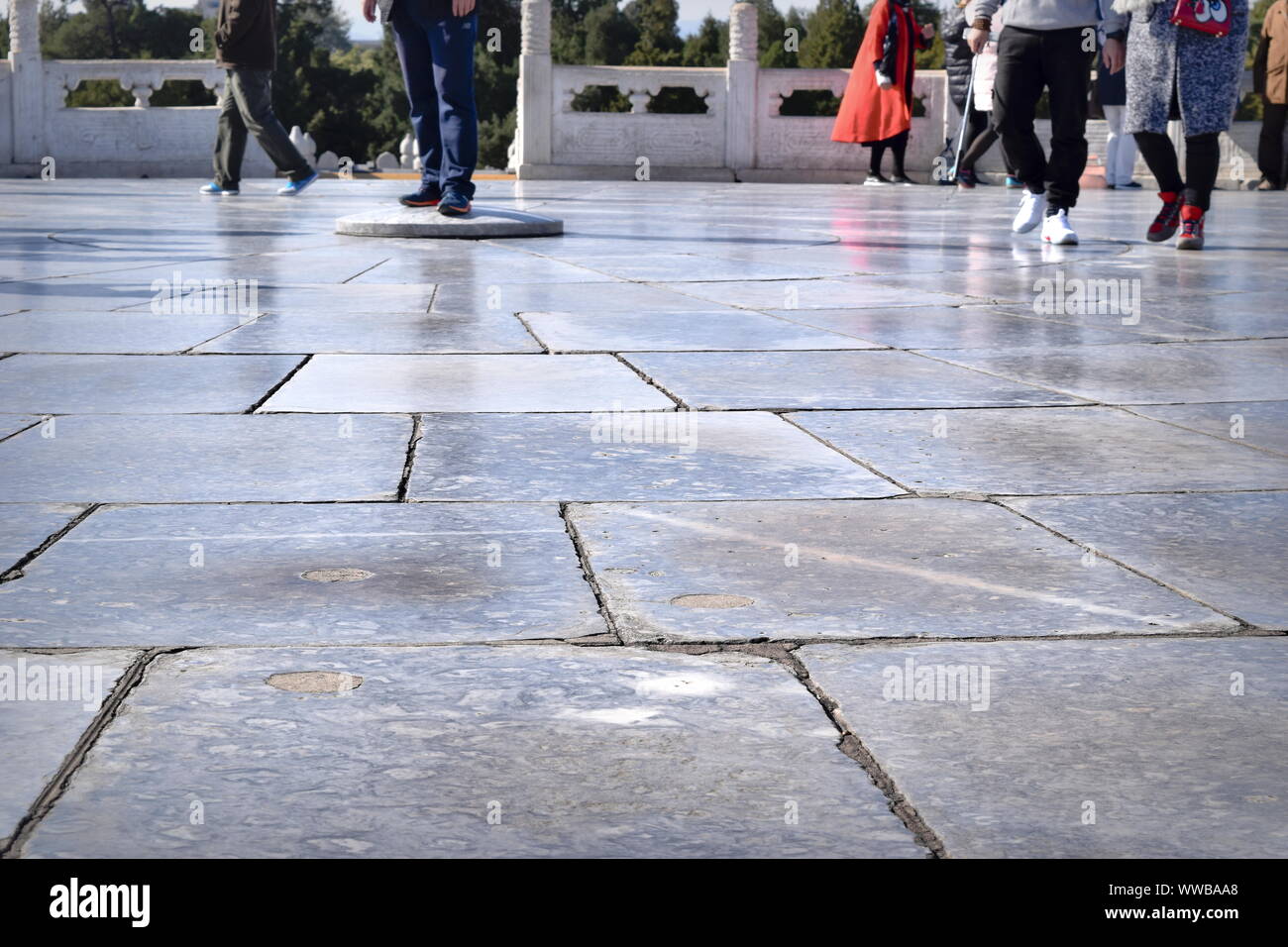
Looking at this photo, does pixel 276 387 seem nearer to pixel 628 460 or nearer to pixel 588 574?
pixel 628 460

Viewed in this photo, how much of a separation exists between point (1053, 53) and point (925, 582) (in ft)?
20.3

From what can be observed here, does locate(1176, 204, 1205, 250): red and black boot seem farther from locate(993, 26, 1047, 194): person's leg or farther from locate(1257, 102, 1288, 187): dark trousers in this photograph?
locate(1257, 102, 1288, 187): dark trousers

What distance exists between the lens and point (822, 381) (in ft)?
14.1

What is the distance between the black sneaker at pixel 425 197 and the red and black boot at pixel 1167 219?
3.83 m

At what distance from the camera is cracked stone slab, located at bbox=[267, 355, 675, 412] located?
153 inches

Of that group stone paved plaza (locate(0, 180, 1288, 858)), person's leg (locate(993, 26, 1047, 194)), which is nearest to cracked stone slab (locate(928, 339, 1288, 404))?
stone paved plaza (locate(0, 180, 1288, 858))

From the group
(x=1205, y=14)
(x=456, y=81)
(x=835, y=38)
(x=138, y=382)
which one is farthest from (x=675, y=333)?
(x=835, y=38)

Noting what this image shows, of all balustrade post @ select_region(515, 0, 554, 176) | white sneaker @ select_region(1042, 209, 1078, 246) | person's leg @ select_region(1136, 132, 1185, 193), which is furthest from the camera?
balustrade post @ select_region(515, 0, 554, 176)

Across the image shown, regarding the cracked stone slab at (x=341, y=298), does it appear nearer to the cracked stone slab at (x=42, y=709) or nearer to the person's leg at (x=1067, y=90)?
the person's leg at (x=1067, y=90)

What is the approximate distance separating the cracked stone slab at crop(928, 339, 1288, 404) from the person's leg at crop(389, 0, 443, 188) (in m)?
4.06

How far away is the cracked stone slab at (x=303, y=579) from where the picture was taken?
2.14 meters

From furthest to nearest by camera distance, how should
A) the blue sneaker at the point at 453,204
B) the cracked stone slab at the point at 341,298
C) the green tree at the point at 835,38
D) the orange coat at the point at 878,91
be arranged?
the green tree at the point at 835,38 < the orange coat at the point at 878,91 < the blue sneaker at the point at 453,204 < the cracked stone slab at the point at 341,298

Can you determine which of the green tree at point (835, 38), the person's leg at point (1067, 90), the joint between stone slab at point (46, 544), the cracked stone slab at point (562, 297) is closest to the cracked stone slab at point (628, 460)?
the joint between stone slab at point (46, 544)
